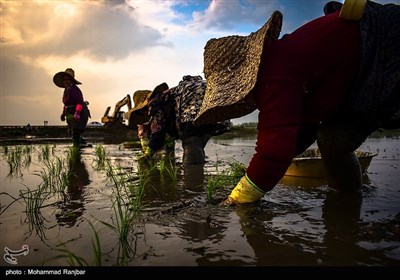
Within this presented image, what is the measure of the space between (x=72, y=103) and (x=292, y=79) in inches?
273

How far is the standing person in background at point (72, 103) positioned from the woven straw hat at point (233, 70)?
608 cm

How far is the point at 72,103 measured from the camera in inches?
312

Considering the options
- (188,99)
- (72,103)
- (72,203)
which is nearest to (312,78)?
(72,203)

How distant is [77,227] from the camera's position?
1.87 metres

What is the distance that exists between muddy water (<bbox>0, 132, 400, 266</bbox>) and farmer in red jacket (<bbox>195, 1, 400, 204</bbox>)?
11.6 inches

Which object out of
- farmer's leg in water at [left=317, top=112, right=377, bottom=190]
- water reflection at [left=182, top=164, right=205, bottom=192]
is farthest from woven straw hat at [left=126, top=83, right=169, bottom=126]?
farmer's leg in water at [left=317, top=112, right=377, bottom=190]

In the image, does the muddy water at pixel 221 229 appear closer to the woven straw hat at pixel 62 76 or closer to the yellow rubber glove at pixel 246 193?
the yellow rubber glove at pixel 246 193

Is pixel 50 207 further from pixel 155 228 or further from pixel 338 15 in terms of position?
pixel 338 15

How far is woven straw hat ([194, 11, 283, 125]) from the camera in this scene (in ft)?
6.56

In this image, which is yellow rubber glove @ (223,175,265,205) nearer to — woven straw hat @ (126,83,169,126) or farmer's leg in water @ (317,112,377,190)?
farmer's leg in water @ (317,112,377,190)

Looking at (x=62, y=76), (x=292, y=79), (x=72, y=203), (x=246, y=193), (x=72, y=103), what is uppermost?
(x=62, y=76)

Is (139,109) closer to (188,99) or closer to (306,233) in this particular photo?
(188,99)

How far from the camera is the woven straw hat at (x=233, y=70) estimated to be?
1998mm

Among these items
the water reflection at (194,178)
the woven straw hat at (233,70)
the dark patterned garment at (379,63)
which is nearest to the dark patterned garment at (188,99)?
the water reflection at (194,178)
